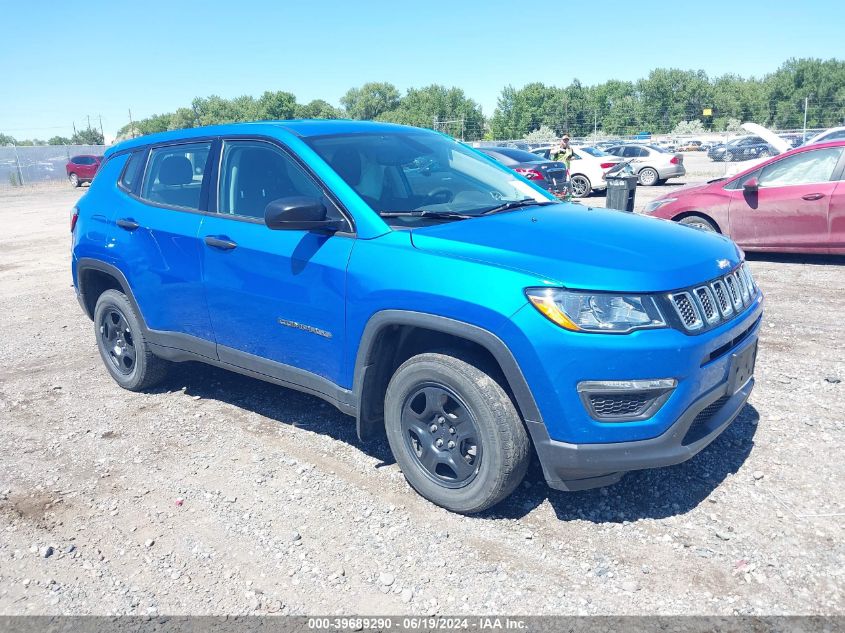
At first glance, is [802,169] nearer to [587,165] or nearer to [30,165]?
[587,165]

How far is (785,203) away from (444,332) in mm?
7041

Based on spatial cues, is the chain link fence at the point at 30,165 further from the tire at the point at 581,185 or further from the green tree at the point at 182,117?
the green tree at the point at 182,117

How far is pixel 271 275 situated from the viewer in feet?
12.8

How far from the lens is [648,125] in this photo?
69.9 m

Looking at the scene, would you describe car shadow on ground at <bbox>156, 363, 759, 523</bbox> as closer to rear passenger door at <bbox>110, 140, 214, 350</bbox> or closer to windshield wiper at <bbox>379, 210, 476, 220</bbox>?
rear passenger door at <bbox>110, 140, 214, 350</bbox>

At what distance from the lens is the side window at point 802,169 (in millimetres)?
8438

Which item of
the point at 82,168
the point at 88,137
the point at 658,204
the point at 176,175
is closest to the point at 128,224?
the point at 176,175

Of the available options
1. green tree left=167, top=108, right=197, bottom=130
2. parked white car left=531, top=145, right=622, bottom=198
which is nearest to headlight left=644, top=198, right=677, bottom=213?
parked white car left=531, top=145, right=622, bottom=198

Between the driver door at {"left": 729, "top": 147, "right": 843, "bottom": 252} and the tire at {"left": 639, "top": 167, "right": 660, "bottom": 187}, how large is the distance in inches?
586

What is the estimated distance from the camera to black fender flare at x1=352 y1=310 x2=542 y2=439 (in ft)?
9.95

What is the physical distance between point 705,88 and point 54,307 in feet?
315

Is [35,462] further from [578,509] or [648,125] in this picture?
[648,125]

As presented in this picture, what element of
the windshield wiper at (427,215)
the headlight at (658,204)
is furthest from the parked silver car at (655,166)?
the windshield wiper at (427,215)

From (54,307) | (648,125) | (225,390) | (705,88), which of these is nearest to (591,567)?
(225,390)
